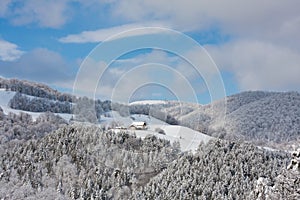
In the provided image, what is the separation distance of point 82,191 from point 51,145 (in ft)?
157

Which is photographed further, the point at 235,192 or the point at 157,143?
the point at 235,192

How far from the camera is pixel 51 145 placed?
176 m

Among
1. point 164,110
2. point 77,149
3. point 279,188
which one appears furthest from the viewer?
point 77,149

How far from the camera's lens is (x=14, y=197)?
127 m

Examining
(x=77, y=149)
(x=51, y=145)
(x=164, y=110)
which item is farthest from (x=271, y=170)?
(x=164, y=110)

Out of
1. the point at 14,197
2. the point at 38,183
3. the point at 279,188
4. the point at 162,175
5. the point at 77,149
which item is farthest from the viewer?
the point at 77,149

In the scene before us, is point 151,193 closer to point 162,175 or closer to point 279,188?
point 162,175

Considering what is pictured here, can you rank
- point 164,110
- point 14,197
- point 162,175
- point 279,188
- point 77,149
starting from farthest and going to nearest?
point 77,149
point 162,175
point 14,197
point 164,110
point 279,188

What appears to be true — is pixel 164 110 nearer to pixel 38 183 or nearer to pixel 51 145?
pixel 38 183

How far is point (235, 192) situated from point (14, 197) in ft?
226

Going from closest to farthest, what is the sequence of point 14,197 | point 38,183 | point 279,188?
1. point 279,188
2. point 14,197
3. point 38,183

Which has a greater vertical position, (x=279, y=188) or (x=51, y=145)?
(x=51, y=145)

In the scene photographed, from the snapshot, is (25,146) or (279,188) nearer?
(279,188)

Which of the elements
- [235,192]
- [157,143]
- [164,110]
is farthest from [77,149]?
[164,110]
